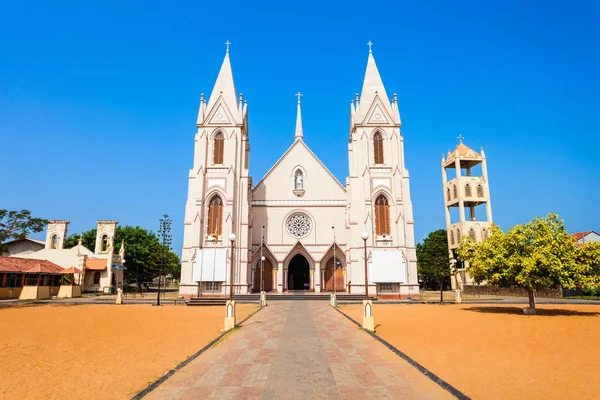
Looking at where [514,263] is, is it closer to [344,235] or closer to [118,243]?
[344,235]

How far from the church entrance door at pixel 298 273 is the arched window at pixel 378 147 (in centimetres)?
1398

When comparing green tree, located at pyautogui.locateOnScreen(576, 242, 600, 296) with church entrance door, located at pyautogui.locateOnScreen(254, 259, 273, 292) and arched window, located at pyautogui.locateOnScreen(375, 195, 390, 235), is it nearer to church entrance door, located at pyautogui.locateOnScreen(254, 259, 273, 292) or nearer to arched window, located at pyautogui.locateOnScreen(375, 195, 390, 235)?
arched window, located at pyautogui.locateOnScreen(375, 195, 390, 235)

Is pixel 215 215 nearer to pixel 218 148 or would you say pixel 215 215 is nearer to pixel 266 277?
pixel 218 148

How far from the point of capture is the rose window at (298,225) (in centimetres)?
4025

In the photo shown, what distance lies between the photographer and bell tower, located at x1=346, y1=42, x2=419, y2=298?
34844 mm

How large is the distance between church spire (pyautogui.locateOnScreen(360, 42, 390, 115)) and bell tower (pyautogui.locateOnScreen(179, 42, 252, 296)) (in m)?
13.7

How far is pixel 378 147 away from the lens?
38781 mm

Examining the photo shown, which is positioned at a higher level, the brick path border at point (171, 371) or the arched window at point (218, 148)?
the arched window at point (218, 148)

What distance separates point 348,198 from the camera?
39625mm

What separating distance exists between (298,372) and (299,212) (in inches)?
1285

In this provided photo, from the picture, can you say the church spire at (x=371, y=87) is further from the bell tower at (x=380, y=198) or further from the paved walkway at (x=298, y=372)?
the paved walkway at (x=298, y=372)

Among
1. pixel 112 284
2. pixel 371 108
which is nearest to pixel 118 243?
pixel 112 284

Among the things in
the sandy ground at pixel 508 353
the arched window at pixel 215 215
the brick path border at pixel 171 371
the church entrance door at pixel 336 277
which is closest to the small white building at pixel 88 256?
the arched window at pixel 215 215

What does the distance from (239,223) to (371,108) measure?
1881cm
